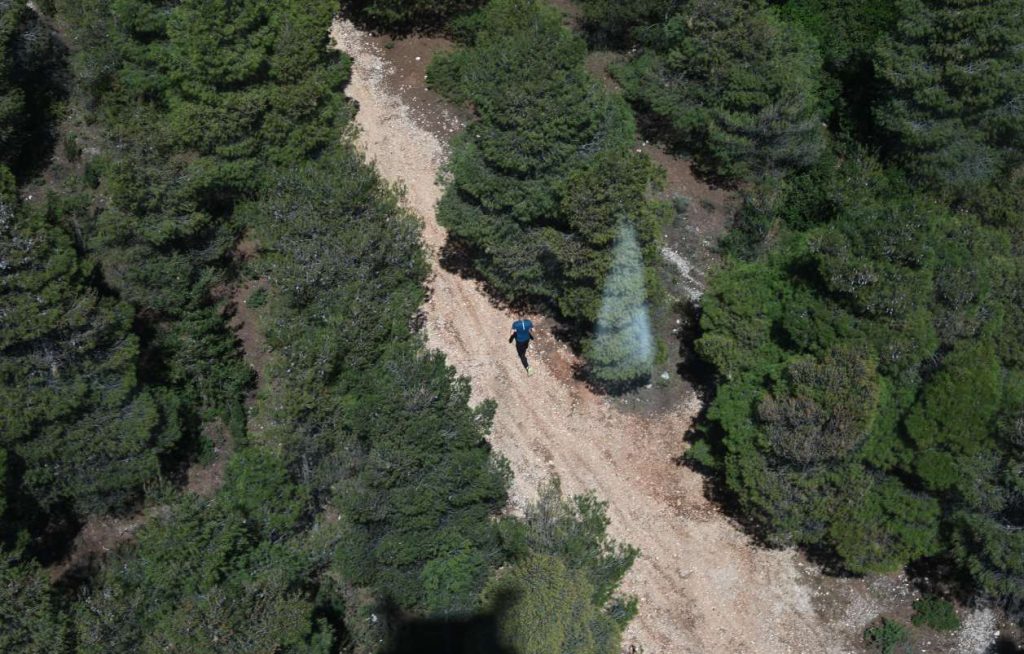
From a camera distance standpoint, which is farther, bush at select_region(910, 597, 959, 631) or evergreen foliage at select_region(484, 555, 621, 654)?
bush at select_region(910, 597, 959, 631)

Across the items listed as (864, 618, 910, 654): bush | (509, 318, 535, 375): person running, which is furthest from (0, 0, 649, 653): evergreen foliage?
(864, 618, 910, 654): bush

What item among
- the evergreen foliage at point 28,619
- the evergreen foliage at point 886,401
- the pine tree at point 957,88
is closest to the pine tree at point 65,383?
the evergreen foliage at point 28,619

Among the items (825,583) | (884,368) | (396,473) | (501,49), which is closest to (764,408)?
(884,368)

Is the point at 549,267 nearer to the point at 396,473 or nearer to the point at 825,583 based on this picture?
the point at 396,473

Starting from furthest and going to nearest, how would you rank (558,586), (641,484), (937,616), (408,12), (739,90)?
(408,12) → (739,90) → (641,484) → (937,616) → (558,586)

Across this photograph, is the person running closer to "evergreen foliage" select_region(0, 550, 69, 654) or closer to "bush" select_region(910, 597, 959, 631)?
"bush" select_region(910, 597, 959, 631)

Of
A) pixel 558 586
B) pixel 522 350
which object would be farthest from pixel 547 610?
pixel 522 350

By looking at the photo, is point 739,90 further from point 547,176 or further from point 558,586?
point 558,586
